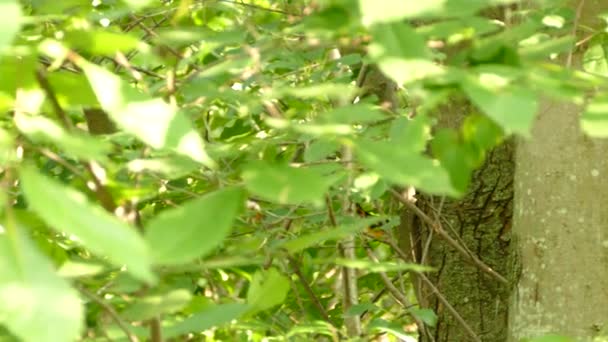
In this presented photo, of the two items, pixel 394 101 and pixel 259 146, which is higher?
pixel 259 146

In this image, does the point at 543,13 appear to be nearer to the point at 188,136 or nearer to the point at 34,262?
the point at 188,136

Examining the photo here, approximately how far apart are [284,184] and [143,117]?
0.45 feet

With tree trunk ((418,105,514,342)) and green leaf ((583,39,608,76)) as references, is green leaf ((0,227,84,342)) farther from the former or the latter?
tree trunk ((418,105,514,342))

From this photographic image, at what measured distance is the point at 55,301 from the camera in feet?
2.39

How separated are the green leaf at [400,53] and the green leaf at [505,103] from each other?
4cm

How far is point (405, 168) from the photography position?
0.90 metres

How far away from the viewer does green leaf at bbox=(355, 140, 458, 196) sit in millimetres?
889

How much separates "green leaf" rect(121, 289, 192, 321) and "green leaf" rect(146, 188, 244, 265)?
0.22 m

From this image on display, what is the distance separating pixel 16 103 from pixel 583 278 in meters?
1.13

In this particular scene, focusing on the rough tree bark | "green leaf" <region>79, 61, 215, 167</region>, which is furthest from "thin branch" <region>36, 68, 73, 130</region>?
the rough tree bark

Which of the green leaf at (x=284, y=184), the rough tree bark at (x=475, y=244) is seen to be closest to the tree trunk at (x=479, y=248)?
the rough tree bark at (x=475, y=244)

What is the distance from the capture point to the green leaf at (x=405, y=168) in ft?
2.92

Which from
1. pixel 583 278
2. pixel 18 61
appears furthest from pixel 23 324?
pixel 583 278

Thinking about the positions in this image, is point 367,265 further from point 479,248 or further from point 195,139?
point 479,248
